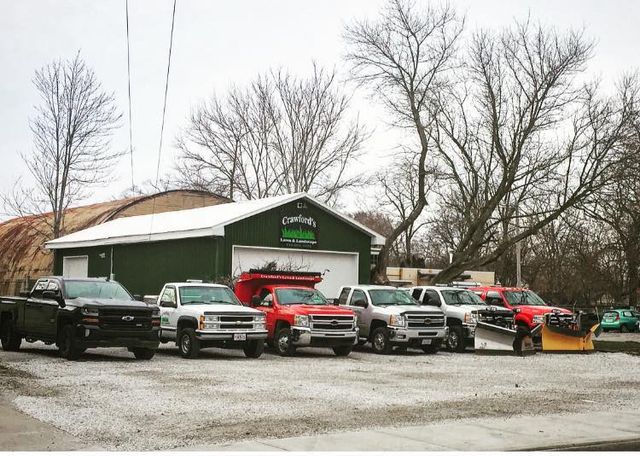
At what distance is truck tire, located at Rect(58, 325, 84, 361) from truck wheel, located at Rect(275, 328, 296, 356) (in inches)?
214

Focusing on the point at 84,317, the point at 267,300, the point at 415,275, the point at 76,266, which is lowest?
the point at 84,317

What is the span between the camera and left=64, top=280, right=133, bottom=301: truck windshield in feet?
64.6

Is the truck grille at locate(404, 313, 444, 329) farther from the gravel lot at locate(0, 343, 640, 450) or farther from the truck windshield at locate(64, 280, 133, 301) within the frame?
the truck windshield at locate(64, 280, 133, 301)

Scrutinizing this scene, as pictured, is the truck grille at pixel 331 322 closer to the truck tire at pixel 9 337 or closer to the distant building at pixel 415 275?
the truck tire at pixel 9 337

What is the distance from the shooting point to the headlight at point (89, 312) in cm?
1842

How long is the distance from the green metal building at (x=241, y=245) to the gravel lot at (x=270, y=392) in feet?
33.0

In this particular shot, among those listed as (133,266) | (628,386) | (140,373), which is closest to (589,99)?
(133,266)

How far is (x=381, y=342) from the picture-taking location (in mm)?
23688

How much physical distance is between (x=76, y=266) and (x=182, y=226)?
10471 millimetres

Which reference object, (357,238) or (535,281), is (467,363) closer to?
(357,238)

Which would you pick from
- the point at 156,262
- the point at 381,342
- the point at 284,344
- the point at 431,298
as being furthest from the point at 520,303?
the point at 156,262

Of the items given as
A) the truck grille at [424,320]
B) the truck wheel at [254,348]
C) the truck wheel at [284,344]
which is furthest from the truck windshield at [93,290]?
the truck grille at [424,320]

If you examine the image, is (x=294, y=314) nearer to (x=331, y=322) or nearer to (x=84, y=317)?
(x=331, y=322)

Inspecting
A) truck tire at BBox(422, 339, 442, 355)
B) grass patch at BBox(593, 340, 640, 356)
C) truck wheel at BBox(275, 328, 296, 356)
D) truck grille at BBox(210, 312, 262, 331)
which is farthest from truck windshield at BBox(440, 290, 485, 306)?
truck grille at BBox(210, 312, 262, 331)
